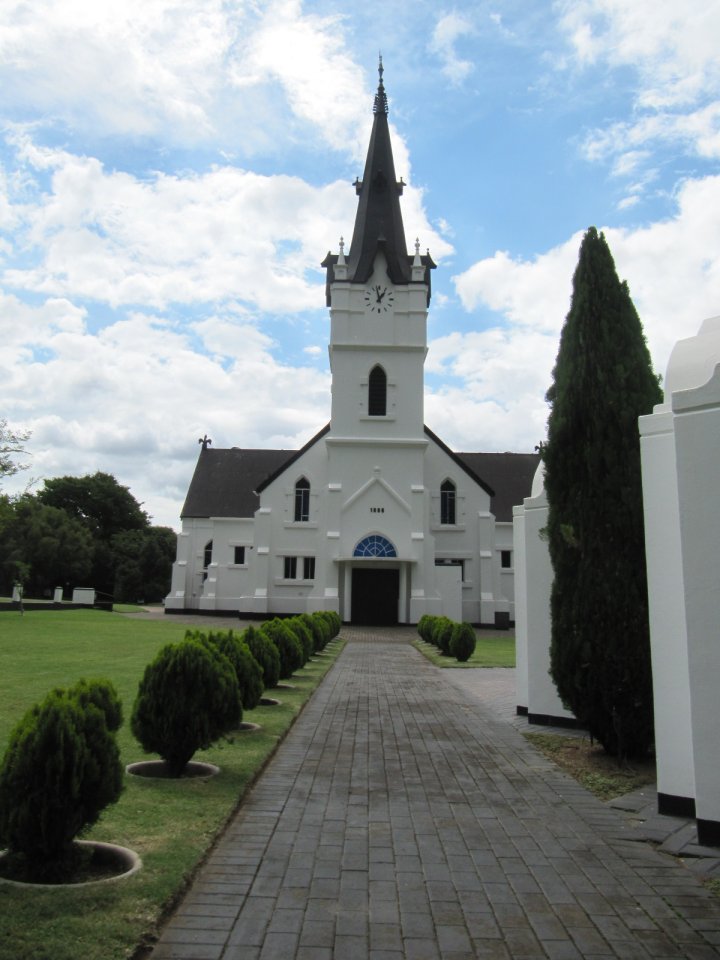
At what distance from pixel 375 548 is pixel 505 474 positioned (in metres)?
17.0

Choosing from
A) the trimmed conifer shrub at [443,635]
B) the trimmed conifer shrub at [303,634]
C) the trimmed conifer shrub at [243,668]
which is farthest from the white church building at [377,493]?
the trimmed conifer shrub at [243,668]

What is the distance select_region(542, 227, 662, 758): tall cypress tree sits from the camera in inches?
325

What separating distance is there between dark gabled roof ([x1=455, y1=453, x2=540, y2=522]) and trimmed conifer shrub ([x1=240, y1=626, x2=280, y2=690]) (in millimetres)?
36034

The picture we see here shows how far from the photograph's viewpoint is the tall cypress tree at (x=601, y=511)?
827 centimetres

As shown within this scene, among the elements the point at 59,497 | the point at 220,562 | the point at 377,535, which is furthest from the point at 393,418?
the point at 59,497

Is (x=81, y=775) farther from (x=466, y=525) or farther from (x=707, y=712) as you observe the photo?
(x=466, y=525)

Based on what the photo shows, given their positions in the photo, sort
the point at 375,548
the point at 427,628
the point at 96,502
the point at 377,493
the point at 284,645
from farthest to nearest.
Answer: the point at 96,502 → the point at 377,493 → the point at 375,548 → the point at 427,628 → the point at 284,645

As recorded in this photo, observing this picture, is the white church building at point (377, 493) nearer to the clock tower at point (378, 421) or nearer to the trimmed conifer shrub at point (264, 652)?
the clock tower at point (378, 421)

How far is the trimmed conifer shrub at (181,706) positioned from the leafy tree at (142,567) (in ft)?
214

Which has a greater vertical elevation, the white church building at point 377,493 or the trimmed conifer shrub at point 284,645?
the white church building at point 377,493

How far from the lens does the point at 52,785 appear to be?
175 inches

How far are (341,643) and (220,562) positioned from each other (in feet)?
63.8

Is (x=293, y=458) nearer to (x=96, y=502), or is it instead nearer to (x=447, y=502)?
(x=447, y=502)

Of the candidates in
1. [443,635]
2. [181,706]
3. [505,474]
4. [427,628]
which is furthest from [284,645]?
[505,474]
